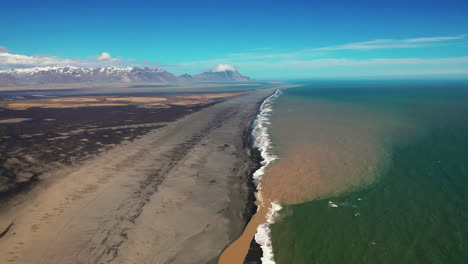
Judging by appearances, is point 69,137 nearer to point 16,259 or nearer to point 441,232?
point 16,259

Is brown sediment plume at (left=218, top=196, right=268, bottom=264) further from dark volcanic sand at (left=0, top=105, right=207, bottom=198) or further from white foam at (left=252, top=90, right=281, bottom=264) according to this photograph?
dark volcanic sand at (left=0, top=105, right=207, bottom=198)

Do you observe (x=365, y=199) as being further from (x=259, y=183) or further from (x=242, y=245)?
(x=242, y=245)

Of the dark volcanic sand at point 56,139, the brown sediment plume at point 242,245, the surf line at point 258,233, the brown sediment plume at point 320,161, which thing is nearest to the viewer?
the brown sediment plume at point 242,245

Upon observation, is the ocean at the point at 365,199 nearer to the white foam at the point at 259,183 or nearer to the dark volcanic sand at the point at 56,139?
the white foam at the point at 259,183

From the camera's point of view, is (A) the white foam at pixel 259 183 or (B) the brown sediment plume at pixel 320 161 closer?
(A) the white foam at pixel 259 183

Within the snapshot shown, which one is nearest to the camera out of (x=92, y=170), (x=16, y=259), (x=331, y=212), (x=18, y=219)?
(x=16, y=259)

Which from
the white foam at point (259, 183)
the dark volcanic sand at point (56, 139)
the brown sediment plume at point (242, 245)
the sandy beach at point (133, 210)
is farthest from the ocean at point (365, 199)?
the dark volcanic sand at point (56, 139)

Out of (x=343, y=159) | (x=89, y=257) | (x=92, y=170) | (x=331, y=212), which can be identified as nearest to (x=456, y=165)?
(x=343, y=159)

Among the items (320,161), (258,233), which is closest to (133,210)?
(258,233)
